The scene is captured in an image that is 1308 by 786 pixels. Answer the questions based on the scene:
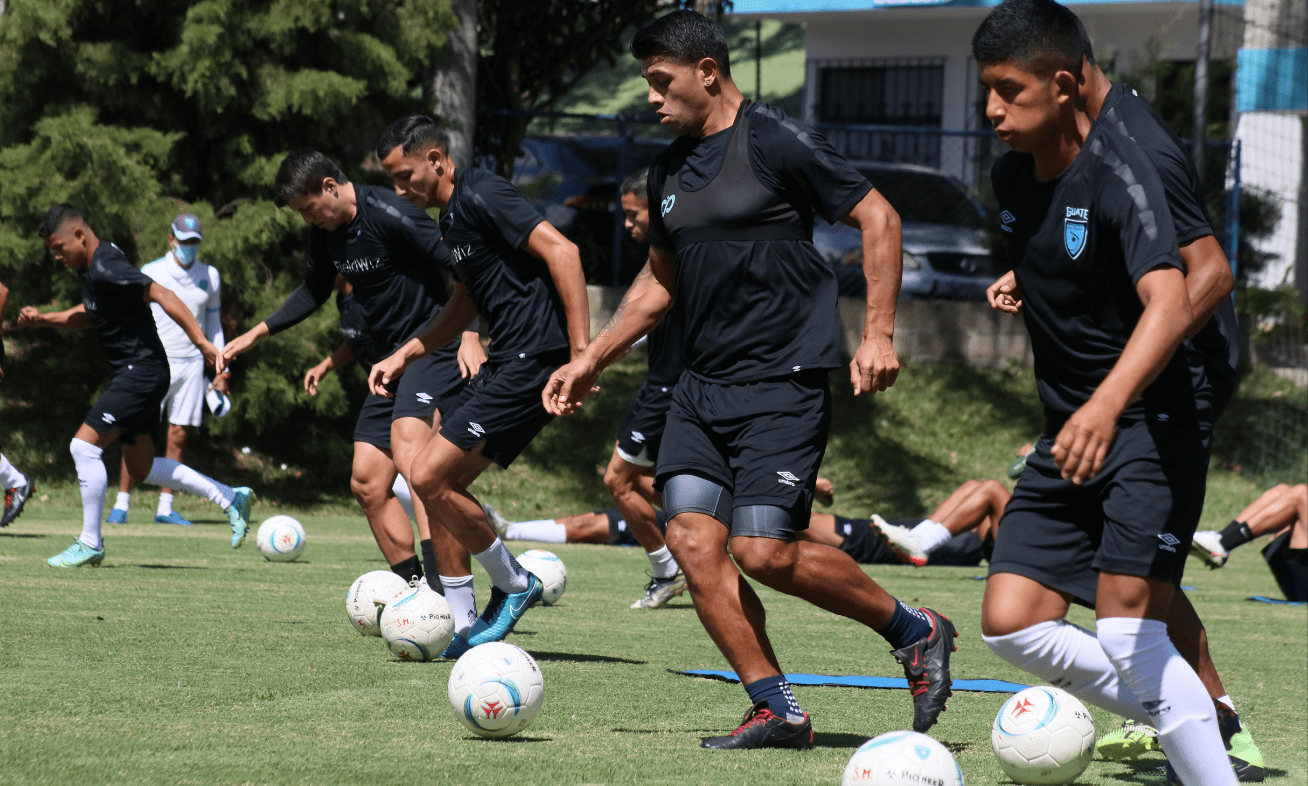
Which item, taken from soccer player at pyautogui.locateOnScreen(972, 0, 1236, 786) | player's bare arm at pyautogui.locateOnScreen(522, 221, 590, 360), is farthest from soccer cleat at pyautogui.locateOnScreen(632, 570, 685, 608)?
soccer player at pyautogui.locateOnScreen(972, 0, 1236, 786)

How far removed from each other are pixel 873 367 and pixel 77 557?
6023 mm

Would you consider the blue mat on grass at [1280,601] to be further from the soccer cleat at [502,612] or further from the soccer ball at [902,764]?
the soccer ball at [902,764]

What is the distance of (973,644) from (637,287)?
10.4ft

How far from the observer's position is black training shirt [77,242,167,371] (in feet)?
30.7

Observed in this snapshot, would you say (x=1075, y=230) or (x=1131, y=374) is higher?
(x=1075, y=230)

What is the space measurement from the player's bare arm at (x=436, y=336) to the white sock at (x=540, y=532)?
4913 millimetres

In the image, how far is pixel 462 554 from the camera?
6.62 metres

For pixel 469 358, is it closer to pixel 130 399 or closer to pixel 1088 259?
pixel 130 399

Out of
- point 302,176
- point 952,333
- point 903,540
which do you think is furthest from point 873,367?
point 952,333

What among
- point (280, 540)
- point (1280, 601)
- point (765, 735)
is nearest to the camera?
point (765, 735)

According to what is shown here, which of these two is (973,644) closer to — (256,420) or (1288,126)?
(256,420)

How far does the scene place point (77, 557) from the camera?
28.6ft

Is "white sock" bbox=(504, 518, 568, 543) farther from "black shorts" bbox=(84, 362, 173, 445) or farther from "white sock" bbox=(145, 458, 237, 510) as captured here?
"black shorts" bbox=(84, 362, 173, 445)

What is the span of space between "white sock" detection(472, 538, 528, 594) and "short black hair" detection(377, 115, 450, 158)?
1692 millimetres
